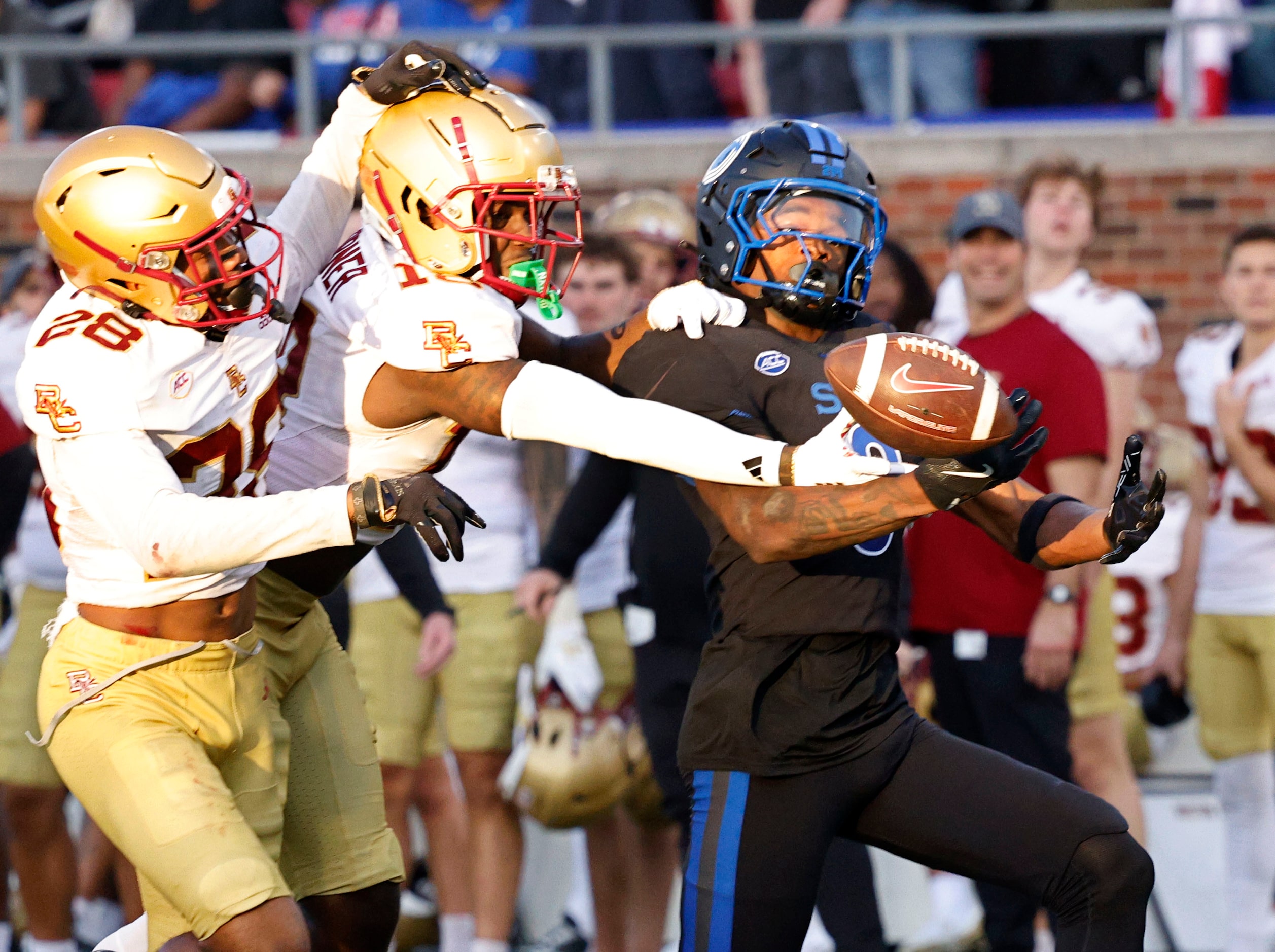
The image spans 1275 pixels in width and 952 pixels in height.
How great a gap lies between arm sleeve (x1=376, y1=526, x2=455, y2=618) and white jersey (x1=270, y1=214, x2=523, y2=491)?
3.75 ft

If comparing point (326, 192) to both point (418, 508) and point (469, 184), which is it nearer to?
point (469, 184)

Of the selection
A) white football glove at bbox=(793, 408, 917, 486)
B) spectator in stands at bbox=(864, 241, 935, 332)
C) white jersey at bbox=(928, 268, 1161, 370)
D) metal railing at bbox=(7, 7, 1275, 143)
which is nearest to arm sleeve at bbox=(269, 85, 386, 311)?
white football glove at bbox=(793, 408, 917, 486)

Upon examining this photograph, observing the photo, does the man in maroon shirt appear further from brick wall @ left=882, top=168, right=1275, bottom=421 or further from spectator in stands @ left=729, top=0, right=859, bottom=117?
spectator in stands @ left=729, top=0, right=859, bottom=117

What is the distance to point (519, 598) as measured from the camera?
480 centimetres

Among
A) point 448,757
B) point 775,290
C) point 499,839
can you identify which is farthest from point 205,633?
point 448,757

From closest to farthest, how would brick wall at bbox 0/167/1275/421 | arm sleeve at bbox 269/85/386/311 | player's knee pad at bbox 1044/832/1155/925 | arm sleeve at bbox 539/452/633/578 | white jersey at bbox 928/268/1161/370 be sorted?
player's knee pad at bbox 1044/832/1155/925 → arm sleeve at bbox 269/85/386/311 → arm sleeve at bbox 539/452/633/578 → white jersey at bbox 928/268/1161/370 → brick wall at bbox 0/167/1275/421

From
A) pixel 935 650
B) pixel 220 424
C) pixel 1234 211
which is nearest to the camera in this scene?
pixel 220 424

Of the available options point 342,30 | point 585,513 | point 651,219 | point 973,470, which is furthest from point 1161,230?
point 973,470

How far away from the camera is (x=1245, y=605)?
504 cm

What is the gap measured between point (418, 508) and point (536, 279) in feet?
1.95

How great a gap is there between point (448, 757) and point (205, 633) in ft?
8.79

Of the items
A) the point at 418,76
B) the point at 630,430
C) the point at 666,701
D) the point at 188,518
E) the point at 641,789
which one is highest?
the point at 418,76

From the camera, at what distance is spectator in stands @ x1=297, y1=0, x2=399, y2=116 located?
26.7ft

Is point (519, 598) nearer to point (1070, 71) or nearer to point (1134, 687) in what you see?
point (1134, 687)
